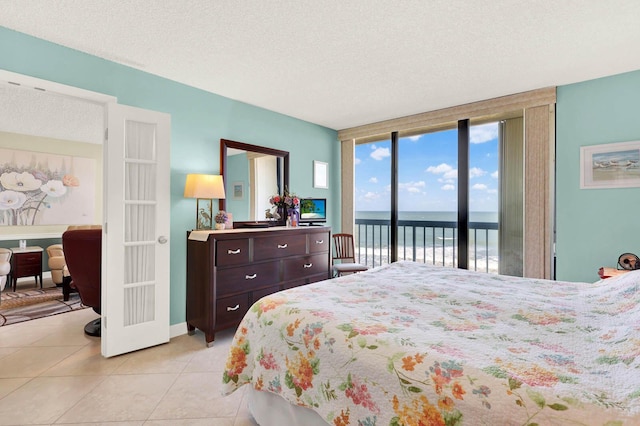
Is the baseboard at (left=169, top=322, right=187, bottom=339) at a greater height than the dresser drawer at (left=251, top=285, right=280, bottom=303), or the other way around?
the dresser drawer at (left=251, top=285, right=280, bottom=303)

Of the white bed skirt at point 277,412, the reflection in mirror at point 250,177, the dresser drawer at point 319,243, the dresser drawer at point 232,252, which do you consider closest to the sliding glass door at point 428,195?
the dresser drawer at point 319,243

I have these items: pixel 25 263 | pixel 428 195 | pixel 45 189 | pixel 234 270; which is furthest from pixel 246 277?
pixel 45 189

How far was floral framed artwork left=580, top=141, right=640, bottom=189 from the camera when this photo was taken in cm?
290

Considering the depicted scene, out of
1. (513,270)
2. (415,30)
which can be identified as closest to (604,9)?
(415,30)

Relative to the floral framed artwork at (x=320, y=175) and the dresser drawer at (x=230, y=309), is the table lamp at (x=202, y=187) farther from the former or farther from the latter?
the floral framed artwork at (x=320, y=175)

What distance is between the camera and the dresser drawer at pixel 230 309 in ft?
9.62

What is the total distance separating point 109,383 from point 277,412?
1.45 meters

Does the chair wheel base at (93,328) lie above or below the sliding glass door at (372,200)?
below

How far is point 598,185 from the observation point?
3051 millimetres

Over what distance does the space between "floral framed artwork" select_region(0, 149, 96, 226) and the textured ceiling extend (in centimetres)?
389

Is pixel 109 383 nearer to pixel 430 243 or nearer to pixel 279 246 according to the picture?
pixel 279 246

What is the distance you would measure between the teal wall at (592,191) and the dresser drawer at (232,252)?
10.5ft

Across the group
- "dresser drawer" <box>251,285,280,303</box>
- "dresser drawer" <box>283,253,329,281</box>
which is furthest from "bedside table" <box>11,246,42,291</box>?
"dresser drawer" <box>283,253,329,281</box>

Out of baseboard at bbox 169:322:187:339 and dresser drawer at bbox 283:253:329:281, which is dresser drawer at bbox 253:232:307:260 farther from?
baseboard at bbox 169:322:187:339
